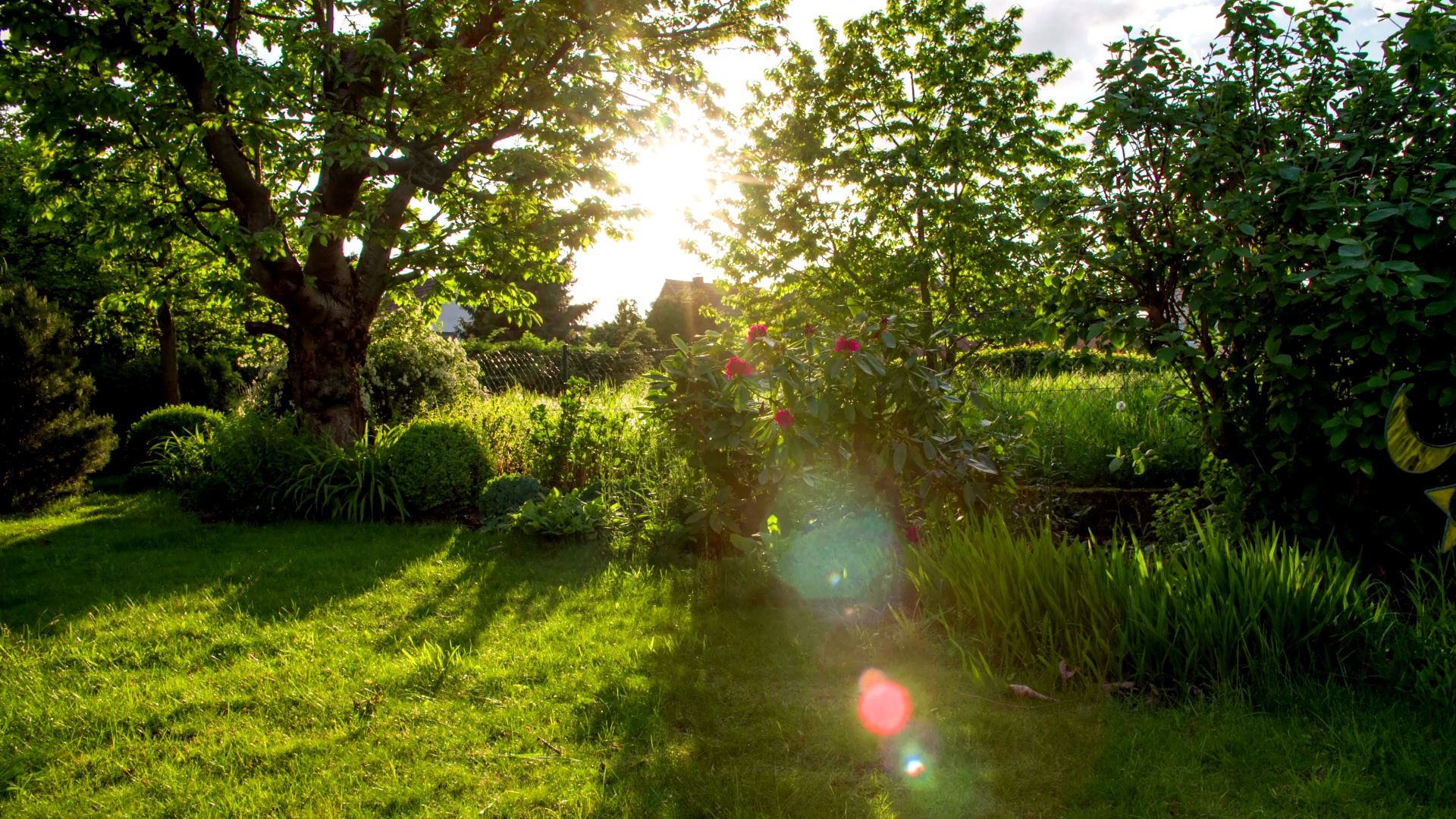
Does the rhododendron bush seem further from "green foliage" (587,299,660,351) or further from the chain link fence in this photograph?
"green foliage" (587,299,660,351)

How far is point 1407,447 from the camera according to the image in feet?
9.61

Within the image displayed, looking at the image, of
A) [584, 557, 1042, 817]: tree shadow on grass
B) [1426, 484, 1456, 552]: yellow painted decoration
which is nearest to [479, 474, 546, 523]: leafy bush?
[584, 557, 1042, 817]: tree shadow on grass

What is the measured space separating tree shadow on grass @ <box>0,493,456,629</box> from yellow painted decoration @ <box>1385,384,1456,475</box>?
205 inches

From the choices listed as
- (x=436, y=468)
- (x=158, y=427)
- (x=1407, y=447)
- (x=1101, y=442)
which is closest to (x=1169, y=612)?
(x=1407, y=447)

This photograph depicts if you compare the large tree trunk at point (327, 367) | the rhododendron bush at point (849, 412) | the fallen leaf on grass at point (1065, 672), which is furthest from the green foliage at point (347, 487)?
the fallen leaf on grass at point (1065, 672)

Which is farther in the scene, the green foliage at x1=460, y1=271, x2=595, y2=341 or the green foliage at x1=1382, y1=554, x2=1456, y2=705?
the green foliage at x1=460, y1=271, x2=595, y2=341

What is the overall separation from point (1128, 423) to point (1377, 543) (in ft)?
9.30

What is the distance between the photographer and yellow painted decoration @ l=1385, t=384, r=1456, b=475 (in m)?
2.86

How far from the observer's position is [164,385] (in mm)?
13336

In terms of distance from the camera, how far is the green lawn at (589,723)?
2381 millimetres

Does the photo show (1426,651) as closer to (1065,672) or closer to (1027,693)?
(1065,672)

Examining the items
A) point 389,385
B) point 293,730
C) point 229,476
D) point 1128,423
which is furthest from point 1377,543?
point 389,385

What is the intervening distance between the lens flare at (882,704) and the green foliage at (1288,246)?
186 centimetres

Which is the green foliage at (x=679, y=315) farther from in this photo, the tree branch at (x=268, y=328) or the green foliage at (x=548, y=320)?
the tree branch at (x=268, y=328)
